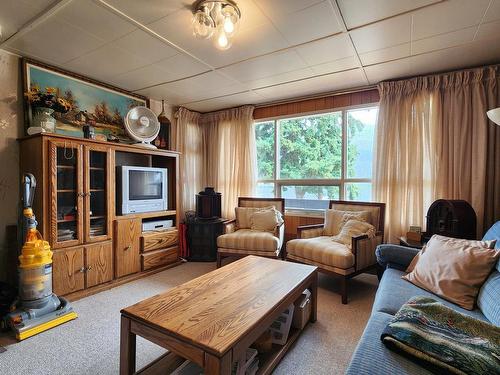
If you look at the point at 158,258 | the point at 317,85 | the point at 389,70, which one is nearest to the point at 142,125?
the point at 158,258

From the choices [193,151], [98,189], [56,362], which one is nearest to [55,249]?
[98,189]

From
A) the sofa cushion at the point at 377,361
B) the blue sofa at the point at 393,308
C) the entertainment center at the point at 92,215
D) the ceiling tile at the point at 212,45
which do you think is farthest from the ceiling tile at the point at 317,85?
the sofa cushion at the point at 377,361

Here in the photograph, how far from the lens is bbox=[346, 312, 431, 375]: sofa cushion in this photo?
95cm

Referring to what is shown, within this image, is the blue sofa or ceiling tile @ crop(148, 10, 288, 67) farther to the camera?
ceiling tile @ crop(148, 10, 288, 67)

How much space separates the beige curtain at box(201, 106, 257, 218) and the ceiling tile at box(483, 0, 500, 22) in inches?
108

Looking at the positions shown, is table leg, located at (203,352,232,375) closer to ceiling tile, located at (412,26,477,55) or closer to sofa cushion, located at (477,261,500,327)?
sofa cushion, located at (477,261,500,327)

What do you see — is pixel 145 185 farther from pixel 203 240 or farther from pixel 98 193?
pixel 203 240

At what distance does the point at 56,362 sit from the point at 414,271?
2405 mm

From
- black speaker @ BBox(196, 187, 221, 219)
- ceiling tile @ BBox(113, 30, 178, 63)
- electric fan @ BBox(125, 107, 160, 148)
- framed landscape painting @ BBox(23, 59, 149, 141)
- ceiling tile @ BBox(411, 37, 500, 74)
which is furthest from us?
black speaker @ BBox(196, 187, 221, 219)

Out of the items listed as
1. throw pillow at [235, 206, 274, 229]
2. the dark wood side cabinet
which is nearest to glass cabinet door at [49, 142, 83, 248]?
the dark wood side cabinet

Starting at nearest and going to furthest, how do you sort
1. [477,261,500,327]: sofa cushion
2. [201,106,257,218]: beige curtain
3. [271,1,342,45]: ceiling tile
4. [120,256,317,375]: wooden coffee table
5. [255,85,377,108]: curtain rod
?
[120,256,317,375]: wooden coffee table
[477,261,500,327]: sofa cushion
[271,1,342,45]: ceiling tile
[255,85,377,108]: curtain rod
[201,106,257,218]: beige curtain

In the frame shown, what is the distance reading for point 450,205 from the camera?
2.38 metres

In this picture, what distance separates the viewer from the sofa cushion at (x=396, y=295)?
141 centimetres

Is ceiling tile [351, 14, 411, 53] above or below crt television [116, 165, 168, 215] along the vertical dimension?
above
